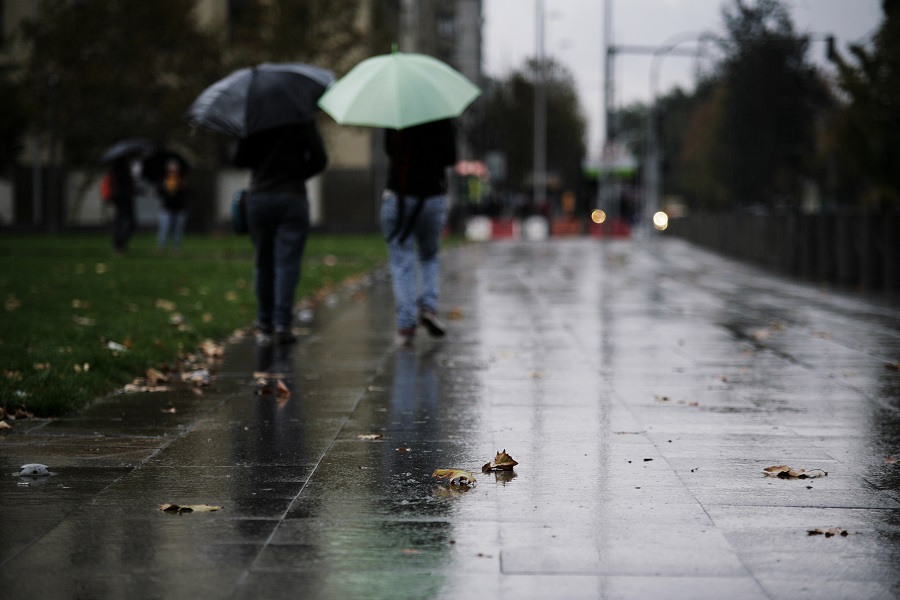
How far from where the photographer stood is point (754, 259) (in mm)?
28234

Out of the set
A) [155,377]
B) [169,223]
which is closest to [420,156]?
[155,377]

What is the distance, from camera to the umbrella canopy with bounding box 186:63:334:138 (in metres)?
10.3

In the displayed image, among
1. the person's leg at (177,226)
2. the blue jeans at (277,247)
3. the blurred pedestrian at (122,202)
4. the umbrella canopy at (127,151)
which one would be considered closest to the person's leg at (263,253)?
the blue jeans at (277,247)

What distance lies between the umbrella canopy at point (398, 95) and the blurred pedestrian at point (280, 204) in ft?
1.19

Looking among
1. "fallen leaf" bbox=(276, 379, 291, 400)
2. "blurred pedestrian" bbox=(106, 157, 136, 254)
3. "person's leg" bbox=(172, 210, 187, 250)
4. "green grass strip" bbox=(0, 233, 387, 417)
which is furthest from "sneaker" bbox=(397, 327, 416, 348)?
"person's leg" bbox=(172, 210, 187, 250)

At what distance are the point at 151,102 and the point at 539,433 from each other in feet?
127

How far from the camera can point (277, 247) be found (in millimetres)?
10719

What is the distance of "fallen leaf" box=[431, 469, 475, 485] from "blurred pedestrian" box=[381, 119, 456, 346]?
5.09 m

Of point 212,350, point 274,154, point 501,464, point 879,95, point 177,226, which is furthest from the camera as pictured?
point 177,226

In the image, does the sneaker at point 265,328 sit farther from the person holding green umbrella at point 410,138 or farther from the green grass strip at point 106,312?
the person holding green umbrella at point 410,138

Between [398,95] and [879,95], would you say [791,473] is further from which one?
[879,95]

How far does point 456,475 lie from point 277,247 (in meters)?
5.50

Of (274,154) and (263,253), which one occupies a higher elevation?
(274,154)

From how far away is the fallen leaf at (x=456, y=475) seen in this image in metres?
5.45
